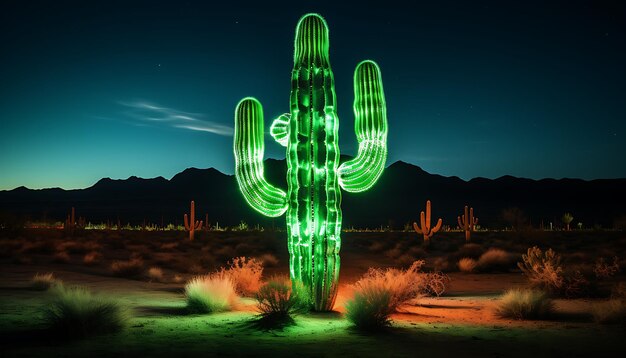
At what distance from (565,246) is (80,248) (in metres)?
26.1

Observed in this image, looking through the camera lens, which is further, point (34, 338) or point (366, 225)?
point (366, 225)

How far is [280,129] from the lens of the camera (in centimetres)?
1418

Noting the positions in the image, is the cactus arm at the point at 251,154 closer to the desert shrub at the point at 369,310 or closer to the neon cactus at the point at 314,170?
the neon cactus at the point at 314,170

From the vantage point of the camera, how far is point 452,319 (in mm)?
12008

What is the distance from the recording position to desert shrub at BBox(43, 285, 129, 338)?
9.59 meters

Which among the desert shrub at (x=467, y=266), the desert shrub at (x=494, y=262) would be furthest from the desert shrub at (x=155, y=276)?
the desert shrub at (x=494, y=262)

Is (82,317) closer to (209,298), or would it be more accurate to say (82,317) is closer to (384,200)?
(209,298)

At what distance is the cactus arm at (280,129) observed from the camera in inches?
556

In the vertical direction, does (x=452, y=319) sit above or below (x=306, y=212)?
below

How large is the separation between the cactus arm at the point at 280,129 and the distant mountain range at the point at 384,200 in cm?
6889

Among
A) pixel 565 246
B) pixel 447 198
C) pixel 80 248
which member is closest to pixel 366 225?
pixel 447 198

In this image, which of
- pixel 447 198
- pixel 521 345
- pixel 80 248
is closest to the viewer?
pixel 521 345

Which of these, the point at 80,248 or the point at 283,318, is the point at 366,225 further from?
the point at 283,318

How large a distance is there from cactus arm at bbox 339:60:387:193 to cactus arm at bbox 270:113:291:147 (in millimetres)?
1483
